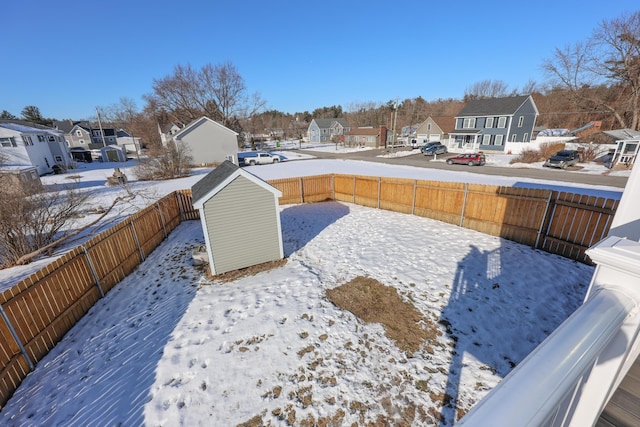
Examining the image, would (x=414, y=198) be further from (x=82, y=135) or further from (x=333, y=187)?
(x=82, y=135)

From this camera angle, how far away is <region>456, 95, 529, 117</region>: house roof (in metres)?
34.6

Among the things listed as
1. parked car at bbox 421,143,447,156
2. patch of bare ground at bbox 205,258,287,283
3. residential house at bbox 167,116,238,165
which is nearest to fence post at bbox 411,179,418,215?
patch of bare ground at bbox 205,258,287,283

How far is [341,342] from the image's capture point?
555cm

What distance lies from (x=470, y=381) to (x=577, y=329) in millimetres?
4673

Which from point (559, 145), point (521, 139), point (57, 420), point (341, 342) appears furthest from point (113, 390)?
point (521, 139)

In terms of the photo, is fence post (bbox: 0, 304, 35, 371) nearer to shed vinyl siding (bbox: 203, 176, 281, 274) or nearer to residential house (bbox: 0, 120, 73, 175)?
shed vinyl siding (bbox: 203, 176, 281, 274)

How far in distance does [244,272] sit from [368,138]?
50040 millimetres

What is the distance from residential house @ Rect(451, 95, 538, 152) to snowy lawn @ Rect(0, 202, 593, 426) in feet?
111

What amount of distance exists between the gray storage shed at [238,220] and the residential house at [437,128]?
4338 centimetres

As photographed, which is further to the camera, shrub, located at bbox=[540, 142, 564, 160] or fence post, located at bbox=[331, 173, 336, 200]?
shrub, located at bbox=[540, 142, 564, 160]

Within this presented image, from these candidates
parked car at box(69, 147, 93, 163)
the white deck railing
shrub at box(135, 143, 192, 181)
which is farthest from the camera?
parked car at box(69, 147, 93, 163)

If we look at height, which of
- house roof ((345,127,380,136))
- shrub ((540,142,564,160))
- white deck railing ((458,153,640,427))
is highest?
white deck railing ((458,153,640,427))

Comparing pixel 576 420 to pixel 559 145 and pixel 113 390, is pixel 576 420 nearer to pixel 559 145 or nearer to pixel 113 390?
pixel 113 390

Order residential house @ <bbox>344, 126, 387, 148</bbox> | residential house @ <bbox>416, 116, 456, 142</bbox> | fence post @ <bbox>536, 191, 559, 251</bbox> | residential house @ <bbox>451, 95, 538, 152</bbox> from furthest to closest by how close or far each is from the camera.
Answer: residential house @ <bbox>344, 126, 387, 148</bbox> < residential house @ <bbox>416, 116, 456, 142</bbox> < residential house @ <bbox>451, 95, 538, 152</bbox> < fence post @ <bbox>536, 191, 559, 251</bbox>
